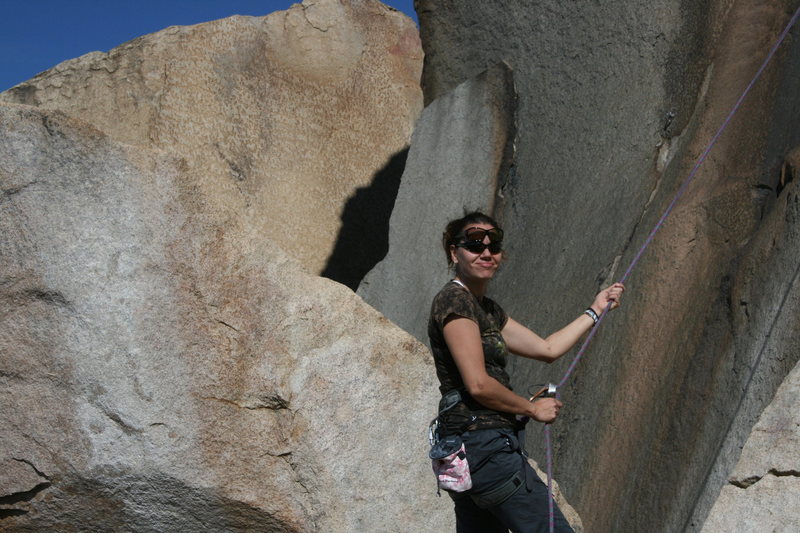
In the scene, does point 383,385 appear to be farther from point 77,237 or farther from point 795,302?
point 795,302

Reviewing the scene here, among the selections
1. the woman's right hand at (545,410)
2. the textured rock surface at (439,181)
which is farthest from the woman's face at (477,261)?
the textured rock surface at (439,181)

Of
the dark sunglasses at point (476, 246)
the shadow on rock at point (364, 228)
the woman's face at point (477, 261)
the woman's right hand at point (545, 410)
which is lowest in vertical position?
the woman's right hand at point (545, 410)

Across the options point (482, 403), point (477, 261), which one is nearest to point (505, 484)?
point (482, 403)

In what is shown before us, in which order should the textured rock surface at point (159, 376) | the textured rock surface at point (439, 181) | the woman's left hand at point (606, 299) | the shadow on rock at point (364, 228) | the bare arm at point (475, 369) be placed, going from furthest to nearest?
the shadow on rock at point (364, 228), the textured rock surface at point (439, 181), the textured rock surface at point (159, 376), the woman's left hand at point (606, 299), the bare arm at point (475, 369)

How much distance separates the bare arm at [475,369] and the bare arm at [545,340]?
0.35 metres

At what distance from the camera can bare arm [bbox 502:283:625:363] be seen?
9.52 feet

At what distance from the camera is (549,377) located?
4.42 metres

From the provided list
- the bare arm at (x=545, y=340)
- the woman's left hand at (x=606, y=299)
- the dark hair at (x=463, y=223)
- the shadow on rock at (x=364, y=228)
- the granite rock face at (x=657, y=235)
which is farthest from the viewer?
the shadow on rock at (x=364, y=228)

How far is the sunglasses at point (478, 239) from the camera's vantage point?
8.77 ft

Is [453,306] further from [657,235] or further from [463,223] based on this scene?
[657,235]

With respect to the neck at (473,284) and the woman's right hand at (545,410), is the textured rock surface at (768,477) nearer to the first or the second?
the woman's right hand at (545,410)

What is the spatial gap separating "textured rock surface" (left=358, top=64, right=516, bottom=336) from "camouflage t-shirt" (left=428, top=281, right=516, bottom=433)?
290cm

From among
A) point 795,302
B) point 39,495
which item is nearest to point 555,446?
point 795,302

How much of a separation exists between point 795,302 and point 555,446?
1.43 meters
